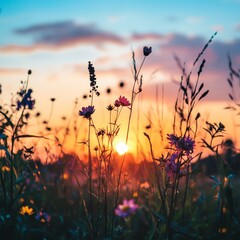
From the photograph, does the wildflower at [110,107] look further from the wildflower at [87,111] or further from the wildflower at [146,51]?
the wildflower at [146,51]

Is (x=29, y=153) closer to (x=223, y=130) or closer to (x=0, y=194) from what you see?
(x=0, y=194)

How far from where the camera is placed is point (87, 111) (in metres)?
2.38

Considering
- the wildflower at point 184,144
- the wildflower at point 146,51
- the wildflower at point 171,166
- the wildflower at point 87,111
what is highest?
the wildflower at point 146,51

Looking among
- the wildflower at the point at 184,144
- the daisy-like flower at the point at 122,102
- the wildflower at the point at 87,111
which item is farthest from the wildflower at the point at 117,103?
the wildflower at the point at 184,144

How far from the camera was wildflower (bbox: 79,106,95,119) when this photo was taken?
238 cm

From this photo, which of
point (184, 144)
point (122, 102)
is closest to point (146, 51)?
point (122, 102)

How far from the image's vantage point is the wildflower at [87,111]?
2381mm

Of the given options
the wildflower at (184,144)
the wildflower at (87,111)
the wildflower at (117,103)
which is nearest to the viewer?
the wildflower at (184,144)

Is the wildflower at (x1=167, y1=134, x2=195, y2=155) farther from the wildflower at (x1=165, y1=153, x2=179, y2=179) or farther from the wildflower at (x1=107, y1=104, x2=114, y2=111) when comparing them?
the wildflower at (x1=107, y1=104, x2=114, y2=111)

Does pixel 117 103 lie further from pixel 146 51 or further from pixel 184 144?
pixel 184 144

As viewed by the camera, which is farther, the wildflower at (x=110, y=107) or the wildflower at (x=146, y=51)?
the wildflower at (x=110, y=107)

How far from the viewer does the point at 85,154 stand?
4.42m

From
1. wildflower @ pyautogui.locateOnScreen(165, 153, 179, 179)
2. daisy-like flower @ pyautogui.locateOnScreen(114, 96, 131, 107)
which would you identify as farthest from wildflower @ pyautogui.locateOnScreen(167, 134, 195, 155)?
daisy-like flower @ pyautogui.locateOnScreen(114, 96, 131, 107)

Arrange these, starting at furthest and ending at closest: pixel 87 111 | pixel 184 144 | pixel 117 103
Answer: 1. pixel 117 103
2. pixel 87 111
3. pixel 184 144
